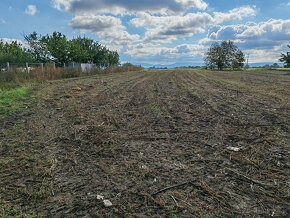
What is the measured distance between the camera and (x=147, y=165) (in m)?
2.93

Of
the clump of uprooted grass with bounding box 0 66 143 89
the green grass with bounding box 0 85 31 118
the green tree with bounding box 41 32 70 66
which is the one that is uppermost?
the green tree with bounding box 41 32 70 66

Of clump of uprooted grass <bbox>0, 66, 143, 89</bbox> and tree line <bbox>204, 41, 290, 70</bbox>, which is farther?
tree line <bbox>204, 41, 290, 70</bbox>

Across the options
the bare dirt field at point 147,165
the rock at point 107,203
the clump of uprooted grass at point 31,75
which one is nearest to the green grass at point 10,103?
the bare dirt field at point 147,165

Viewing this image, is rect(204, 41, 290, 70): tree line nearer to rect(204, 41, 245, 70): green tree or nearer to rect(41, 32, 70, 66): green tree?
rect(204, 41, 245, 70): green tree

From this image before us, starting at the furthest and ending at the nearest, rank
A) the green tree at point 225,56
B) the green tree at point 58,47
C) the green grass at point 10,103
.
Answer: the green tree at point 225,56 → the green tree at point 58,47 → the green grass at point 10,103

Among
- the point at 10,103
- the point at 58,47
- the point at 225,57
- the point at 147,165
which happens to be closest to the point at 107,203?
the point at 147,165

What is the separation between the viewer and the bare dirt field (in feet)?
6.98

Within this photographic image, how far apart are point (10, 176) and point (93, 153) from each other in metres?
1.16

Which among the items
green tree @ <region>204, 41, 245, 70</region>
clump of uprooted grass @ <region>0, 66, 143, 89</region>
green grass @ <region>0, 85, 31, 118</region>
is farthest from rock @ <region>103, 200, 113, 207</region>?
green tree @ <region>204, 41, 245, 70</region>

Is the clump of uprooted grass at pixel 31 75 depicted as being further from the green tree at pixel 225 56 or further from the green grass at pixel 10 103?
the green tree at pixel 225 56

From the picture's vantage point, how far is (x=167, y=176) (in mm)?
2641

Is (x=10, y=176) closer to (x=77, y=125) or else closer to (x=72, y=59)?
(x=77, y=125)

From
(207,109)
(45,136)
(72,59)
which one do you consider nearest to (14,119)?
(45,136)

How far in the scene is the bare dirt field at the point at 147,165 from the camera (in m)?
2.13
